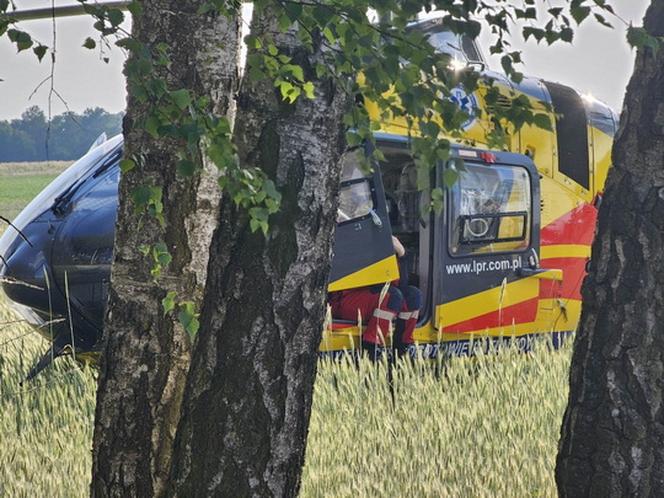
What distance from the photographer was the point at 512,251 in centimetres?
838

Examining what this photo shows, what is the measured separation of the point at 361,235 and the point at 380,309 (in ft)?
1.85

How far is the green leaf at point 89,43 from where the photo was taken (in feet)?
8.66

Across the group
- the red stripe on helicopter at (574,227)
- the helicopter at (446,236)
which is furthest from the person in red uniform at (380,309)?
the red stripe on helicopter at (574,227)

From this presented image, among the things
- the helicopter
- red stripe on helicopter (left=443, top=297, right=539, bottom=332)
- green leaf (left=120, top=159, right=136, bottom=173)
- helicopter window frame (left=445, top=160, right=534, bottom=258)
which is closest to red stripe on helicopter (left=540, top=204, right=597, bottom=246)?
the helicopter

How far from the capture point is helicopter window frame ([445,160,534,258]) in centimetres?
788

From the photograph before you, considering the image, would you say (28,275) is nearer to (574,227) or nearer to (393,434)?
(393,434)

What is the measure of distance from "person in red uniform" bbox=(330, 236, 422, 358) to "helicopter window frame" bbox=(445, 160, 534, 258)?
1.30ft

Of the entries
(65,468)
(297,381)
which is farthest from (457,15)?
(65,468)

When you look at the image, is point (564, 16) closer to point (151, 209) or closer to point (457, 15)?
point (457, 15)

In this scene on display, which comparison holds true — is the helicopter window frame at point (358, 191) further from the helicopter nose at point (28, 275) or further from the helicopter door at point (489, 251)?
the helicopter nose at point (28, 275)

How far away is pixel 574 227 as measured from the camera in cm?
912

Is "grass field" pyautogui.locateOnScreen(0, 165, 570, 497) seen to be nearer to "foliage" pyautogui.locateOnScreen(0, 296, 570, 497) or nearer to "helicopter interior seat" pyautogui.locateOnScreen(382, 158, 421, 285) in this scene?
"foliage" pyautogui.locateOnScreen(0, 296, 570, 497)

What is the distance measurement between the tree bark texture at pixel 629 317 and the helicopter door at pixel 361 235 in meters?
3.48

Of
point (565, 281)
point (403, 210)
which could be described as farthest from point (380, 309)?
point (565, 281)
